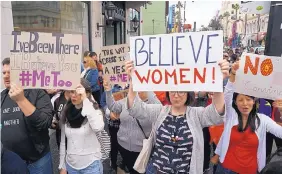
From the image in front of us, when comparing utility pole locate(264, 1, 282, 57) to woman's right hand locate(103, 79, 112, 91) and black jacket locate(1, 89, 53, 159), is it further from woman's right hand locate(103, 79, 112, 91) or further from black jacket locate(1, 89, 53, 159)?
black jacket locate(1, 89, 53, 159)

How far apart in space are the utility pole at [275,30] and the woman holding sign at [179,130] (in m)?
2.30

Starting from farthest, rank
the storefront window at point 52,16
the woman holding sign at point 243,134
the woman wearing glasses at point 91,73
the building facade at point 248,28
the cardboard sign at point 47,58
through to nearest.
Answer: the building facade at point 248,28, the storefront window at point 52,16, the woman wearing glasses at point 91,73, the woman holding sign at point 243,134, the cardboard sign at point 47,58

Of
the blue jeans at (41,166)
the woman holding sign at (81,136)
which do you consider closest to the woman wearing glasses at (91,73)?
the woman holding sign at (81,136)

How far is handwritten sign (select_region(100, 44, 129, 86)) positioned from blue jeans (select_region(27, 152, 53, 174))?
1.25 metres

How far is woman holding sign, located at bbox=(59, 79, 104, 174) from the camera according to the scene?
106 inches

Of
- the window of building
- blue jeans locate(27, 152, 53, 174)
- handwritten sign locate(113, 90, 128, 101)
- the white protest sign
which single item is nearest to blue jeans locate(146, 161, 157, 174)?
blue jeans locate(27, 152, 53, 174)

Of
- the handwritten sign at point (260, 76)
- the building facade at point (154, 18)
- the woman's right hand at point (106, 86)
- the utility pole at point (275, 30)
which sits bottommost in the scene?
the woman's right hand at point (106, 86)

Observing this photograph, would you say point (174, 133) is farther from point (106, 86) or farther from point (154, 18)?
point (154, 18)

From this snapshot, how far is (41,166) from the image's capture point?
2.64 m

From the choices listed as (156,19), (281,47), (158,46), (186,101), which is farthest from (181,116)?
(156,19)

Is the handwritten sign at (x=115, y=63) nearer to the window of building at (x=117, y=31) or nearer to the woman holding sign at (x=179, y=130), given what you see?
the woman holding sign at (x=179, y=130)

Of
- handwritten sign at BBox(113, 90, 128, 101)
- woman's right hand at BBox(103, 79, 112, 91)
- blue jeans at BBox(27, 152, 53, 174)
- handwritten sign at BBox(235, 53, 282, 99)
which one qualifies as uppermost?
handwritten sign at BBox(235, 53, 282, 99)

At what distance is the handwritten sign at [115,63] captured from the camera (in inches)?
149

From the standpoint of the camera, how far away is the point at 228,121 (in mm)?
2756
